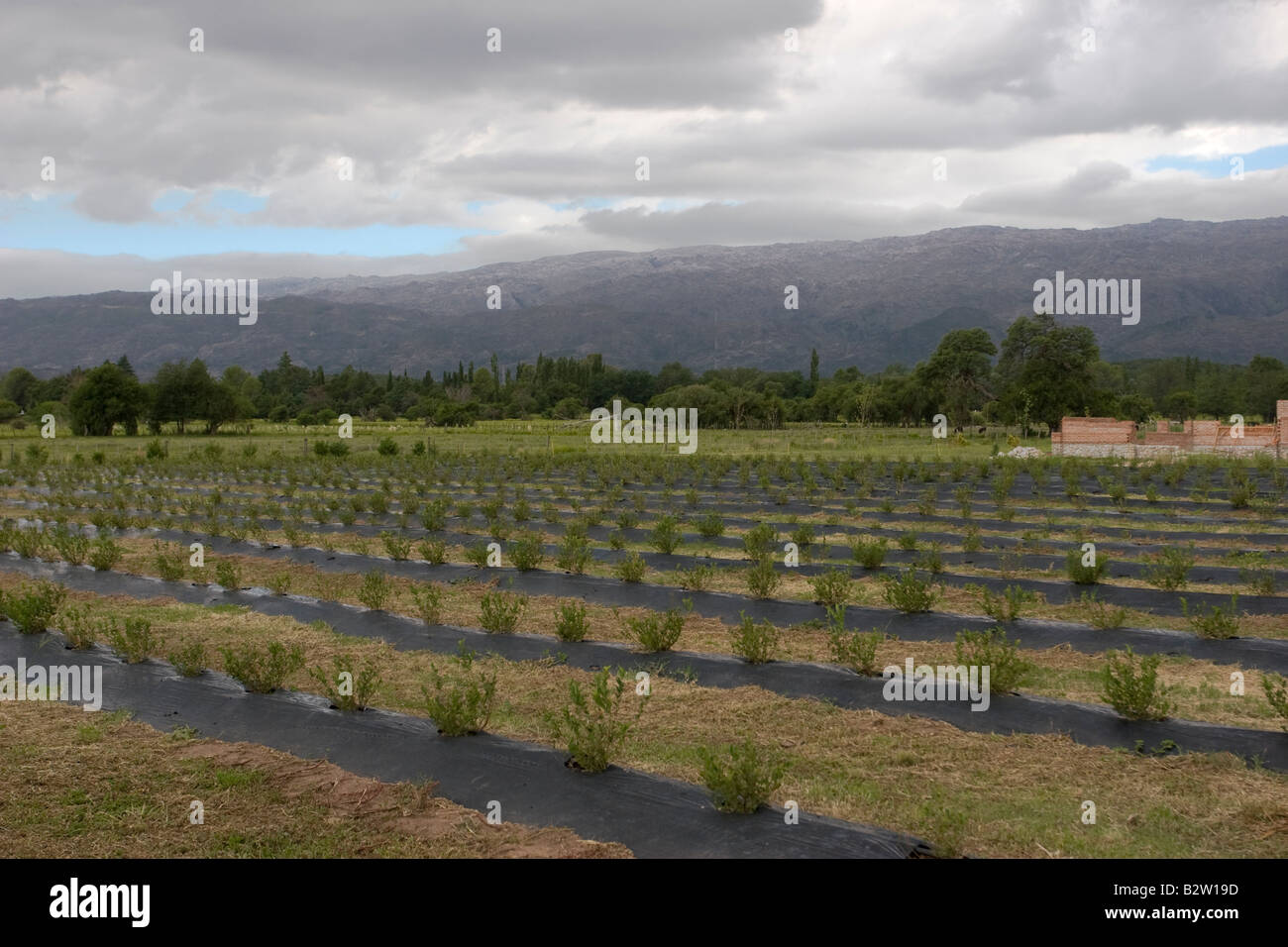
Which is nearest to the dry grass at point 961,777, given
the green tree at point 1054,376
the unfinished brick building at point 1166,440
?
the unfinished brick building at point 1166,440

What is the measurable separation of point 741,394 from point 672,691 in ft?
220

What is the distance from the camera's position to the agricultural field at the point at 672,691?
17.1 ft

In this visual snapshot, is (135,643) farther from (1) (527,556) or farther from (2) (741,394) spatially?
(2) (741,394)

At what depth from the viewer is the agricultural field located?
17.1 ft

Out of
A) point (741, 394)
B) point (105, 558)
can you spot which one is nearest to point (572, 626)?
point (105, 558)

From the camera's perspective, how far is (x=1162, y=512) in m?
18.8

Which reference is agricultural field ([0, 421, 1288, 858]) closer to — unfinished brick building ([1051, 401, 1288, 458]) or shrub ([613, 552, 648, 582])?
shrub ([613, 552, 648, 582])

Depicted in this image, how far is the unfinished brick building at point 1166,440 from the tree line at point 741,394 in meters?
19.0

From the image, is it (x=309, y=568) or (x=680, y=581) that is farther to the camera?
(x=309, y=568)

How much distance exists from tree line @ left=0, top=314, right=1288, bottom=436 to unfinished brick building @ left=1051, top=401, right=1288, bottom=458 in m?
19.0

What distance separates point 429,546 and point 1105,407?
54.5 meters
